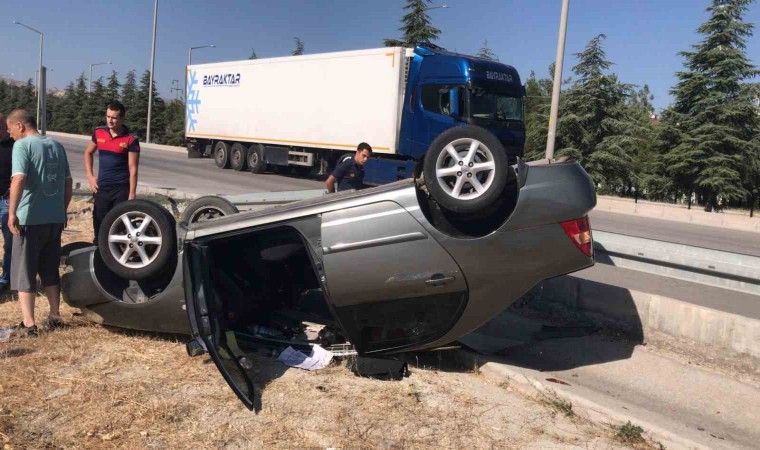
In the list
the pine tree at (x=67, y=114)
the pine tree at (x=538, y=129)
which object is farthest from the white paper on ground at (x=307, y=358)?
the pine tree at (x=67, y=114)

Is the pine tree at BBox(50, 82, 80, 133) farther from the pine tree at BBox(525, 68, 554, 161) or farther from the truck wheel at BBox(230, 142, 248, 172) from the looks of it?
the pine tree at BBox(525, 68, 554, 161)

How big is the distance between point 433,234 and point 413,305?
0.47 metres

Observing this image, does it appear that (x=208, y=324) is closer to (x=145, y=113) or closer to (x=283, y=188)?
(x=283, y=188)

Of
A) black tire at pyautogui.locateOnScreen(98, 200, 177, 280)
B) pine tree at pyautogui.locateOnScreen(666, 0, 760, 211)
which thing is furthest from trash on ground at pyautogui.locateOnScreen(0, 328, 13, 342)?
pine tree at pyautogui.locateOnScreen(666, 0, 760, 211)

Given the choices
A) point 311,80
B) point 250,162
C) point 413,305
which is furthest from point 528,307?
point 250,162

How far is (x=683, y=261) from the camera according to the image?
210 inches

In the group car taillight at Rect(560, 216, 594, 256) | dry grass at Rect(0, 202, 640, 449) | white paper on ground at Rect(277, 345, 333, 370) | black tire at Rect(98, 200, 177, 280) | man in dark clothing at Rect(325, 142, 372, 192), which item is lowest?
dry grass at Rect(0, 202, 640, 449)

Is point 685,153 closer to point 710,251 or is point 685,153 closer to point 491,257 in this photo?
point 710,251

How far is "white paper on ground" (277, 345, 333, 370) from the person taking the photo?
165 inches

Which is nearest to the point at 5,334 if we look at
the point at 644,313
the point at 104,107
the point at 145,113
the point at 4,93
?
the point at 644,313

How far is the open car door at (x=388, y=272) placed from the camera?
3.63m

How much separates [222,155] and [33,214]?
63.7 feet

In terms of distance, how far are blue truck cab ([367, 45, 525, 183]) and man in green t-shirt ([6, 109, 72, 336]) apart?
34.4 feet

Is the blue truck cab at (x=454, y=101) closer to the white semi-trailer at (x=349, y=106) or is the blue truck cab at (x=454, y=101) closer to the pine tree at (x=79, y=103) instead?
the white semi-trailer at (x=349, y=106)
